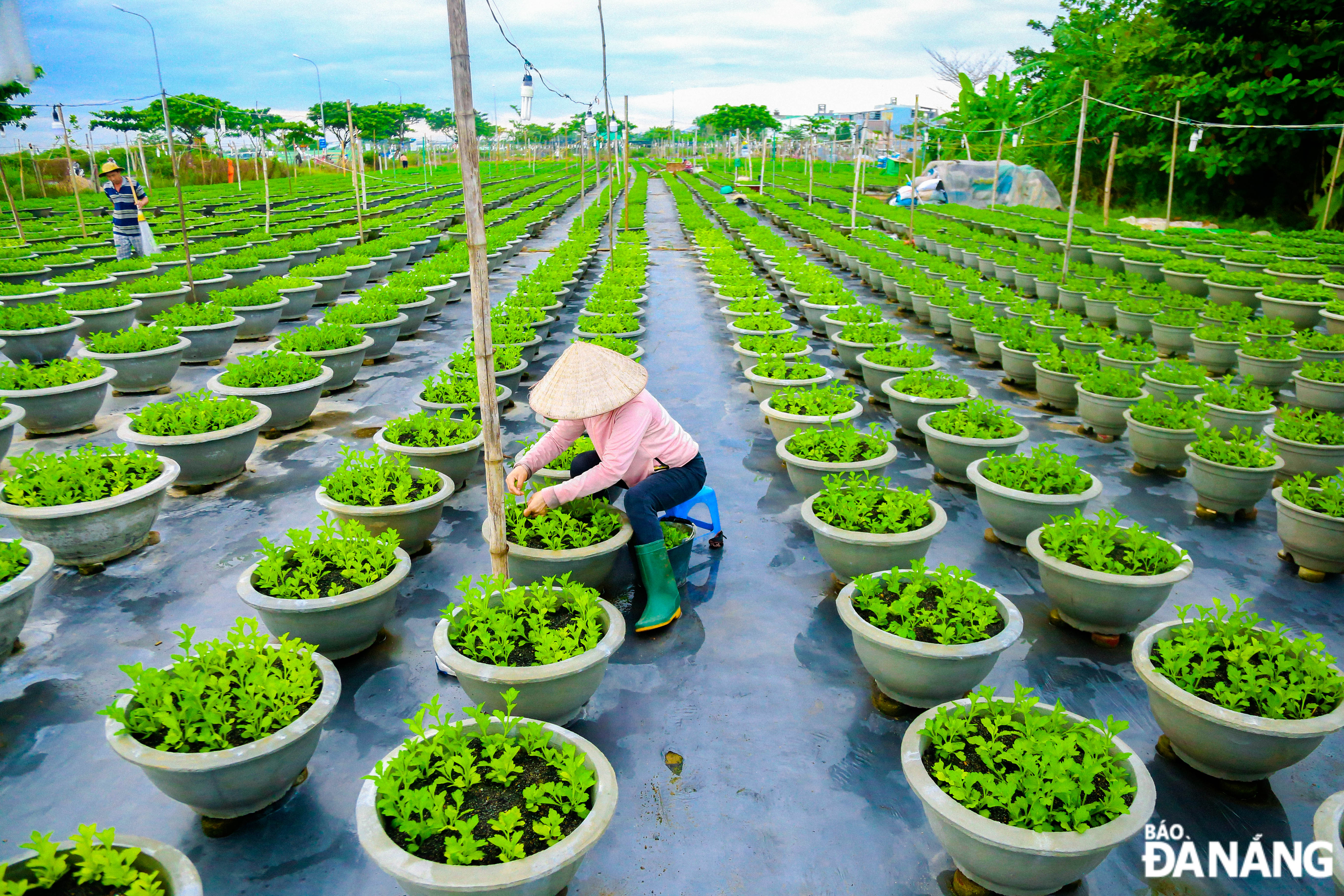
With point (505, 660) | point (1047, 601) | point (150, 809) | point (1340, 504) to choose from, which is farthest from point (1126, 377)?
point (150, 809)

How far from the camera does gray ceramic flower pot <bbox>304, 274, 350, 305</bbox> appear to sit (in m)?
12.2

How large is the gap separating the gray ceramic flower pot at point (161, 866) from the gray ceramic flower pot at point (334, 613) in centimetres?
136

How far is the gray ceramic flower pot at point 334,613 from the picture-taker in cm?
361

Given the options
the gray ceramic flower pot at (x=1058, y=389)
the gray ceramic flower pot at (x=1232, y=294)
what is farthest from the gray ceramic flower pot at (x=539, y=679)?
the gray ceramic flower pot at (x=1232, y=294)

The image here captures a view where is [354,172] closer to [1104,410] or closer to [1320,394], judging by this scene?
[1104,410]

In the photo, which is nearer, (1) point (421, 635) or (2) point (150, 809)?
(2) point (150, 809)

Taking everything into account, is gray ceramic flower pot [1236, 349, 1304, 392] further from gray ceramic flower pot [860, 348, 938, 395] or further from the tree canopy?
the tree canopy

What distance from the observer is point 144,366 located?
7.65 meters

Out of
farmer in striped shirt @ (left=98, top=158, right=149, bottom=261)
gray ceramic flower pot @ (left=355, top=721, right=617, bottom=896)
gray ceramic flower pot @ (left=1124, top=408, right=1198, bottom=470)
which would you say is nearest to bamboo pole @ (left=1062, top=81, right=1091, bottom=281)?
gray ceramic flower pot @ (left=1124, top=408, right=1198, bottom=470)

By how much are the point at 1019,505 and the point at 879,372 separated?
3.02 m

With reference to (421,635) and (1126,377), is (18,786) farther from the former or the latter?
(1126,377)

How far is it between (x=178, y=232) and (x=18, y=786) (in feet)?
72.7

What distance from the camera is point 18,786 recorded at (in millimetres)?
3164

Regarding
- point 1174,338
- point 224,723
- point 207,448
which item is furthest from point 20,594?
point 1174,338
